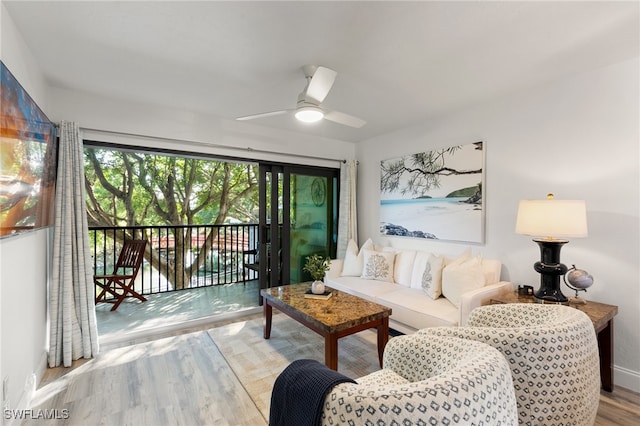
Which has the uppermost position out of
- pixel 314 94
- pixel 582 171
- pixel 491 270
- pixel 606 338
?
pixel 314 94

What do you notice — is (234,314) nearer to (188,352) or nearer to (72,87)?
(188,352)

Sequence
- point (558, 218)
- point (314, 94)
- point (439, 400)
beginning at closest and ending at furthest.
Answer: point (439, 400), point (558, 218), point (314, 94)

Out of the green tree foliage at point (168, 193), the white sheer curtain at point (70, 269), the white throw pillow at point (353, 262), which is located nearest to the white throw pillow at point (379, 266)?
the white throw pillow at point (353, 262)

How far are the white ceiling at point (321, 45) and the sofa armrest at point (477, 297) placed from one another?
1735mm

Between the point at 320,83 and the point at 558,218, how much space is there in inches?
74.2

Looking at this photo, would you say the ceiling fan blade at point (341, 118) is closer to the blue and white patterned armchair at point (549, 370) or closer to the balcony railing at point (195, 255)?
the blue and white patterned armchair at point (549, 370)

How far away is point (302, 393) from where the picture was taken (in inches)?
36.6

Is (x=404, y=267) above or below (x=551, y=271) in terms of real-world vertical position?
below

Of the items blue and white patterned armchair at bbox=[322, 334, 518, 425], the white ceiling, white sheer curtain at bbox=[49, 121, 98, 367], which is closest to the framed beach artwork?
the white ceiling

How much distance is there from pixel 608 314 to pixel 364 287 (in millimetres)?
1933

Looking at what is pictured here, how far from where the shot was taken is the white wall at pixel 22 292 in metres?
1.58

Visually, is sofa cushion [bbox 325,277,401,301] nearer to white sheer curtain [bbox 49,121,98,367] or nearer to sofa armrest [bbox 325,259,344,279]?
sofa armrest [bbox 325,259,344,279]

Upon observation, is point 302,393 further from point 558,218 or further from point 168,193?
point 168,193

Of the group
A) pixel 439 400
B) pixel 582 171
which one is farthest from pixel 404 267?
pixel 439 400
